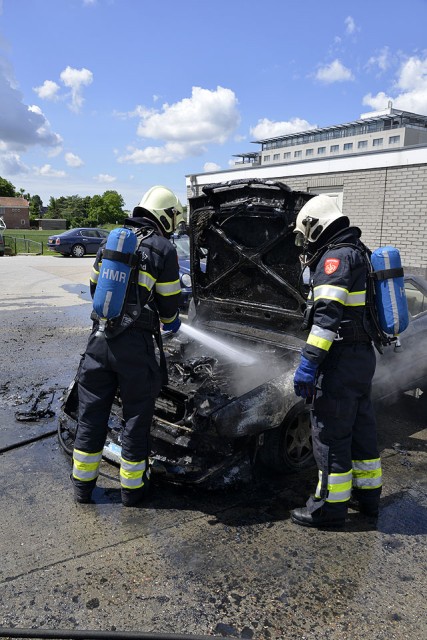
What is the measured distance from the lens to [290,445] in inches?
148

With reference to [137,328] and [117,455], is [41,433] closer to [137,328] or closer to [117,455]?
[117,455]

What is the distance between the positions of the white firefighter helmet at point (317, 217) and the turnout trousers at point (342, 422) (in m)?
0.72

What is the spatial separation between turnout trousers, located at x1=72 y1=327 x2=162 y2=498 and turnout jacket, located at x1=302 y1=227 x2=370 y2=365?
1040 mm

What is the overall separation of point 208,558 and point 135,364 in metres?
1.23

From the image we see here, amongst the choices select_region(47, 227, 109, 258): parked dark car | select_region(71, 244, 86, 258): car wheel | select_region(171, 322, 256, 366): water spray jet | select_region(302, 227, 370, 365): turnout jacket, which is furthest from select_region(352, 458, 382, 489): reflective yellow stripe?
select_region(71, 244, 86, 258): car wheel

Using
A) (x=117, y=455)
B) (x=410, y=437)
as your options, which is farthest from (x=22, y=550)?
(x=410, y=437)

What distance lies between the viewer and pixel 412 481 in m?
3.90

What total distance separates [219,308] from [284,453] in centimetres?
165

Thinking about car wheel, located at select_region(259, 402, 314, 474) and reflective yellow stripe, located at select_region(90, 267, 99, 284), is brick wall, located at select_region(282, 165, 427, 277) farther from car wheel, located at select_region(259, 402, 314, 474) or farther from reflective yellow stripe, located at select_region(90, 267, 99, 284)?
reflective yellow stripe, located at select_region(90, 267, 99, 284)

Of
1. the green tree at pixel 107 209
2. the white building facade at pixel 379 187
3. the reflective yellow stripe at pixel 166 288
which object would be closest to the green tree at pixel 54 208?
the green tree at pixel 107 209

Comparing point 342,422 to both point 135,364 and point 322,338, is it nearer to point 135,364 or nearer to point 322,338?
point 322,338

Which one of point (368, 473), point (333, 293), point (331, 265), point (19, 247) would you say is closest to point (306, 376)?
point (333, 293)

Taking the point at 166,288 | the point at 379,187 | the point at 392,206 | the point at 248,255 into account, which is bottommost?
the point at 166,288

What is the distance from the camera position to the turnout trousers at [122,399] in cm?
322
